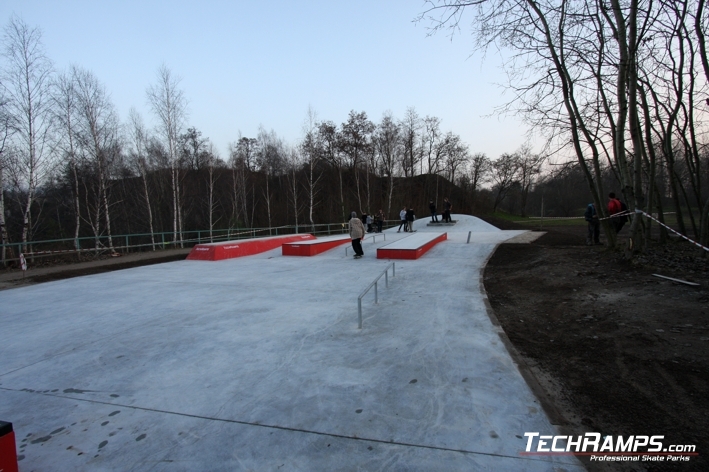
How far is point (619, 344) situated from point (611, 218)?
8.68m

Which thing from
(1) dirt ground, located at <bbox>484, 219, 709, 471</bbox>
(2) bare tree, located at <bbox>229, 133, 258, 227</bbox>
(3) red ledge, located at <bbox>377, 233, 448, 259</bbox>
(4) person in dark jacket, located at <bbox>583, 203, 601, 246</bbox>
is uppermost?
(2) bare tree, located at <bbox>229, 133, 258, 227</bbox>

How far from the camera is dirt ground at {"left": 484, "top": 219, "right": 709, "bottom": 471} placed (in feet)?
9.46

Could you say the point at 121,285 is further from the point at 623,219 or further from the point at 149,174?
the point at 149,174

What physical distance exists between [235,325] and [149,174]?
37286 mm

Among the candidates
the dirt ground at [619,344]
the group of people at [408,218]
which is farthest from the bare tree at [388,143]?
the dirt ground at [619,344]

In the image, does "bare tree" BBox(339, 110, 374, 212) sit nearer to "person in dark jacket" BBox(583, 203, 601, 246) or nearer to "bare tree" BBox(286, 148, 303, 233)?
"bare tree" BBox(286, 148, 303, 233)

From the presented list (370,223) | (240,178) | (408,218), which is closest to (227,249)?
(408,218)

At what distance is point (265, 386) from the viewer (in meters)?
3.64

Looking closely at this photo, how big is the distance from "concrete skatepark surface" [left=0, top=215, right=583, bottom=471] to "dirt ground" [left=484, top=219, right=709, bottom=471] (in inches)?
18.1

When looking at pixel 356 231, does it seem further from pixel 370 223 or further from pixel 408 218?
pixel 370 223

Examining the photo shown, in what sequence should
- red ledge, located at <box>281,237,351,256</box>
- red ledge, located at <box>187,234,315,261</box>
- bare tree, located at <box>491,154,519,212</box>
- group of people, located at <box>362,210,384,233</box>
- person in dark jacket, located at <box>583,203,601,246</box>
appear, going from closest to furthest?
person in dark jacket, located at <box>583,203,601,246</box> → red ledge, located at <box>187,234,315,261</box> → red ledge, located at <box>281,237,351,256</box> → group of people, located at <box>362,210,384,233</box> → bare tree, located at <box>491,154,519,212</box>

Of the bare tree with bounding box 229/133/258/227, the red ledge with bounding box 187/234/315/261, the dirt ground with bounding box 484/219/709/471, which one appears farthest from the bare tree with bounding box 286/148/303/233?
the dirt ground with bounding box 484/219/709/471

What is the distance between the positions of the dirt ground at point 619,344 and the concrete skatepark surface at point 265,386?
18.1 inches

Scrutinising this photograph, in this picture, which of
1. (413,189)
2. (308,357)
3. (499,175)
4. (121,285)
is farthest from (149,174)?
(499,175)
